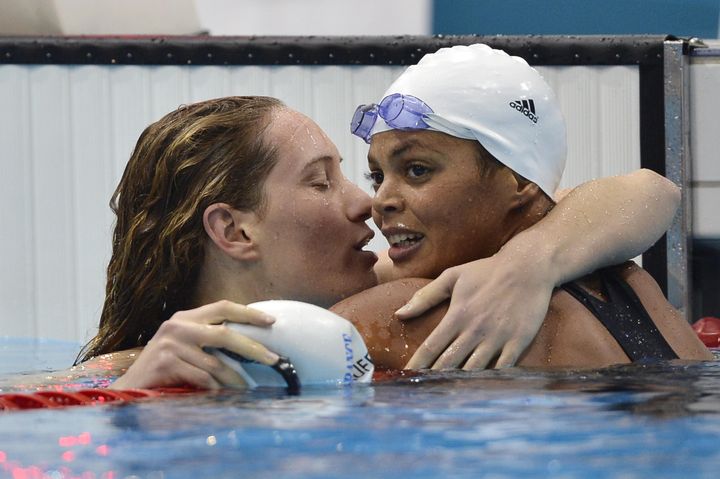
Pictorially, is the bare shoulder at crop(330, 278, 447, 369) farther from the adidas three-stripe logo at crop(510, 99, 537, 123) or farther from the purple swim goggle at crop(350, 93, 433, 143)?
the adidas three-stripe logo at crop(510, 99, 537, 123)

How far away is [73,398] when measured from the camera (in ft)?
7.84

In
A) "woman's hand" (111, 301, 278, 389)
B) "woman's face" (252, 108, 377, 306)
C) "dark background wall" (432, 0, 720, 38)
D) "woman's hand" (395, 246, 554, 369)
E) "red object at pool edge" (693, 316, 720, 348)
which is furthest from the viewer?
"dark background wall" (432, 0, 720, 38)

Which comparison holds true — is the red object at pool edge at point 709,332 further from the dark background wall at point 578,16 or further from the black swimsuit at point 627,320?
the dark background wall at point 578,16

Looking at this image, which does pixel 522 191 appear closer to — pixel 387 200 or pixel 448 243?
pixel 448 243

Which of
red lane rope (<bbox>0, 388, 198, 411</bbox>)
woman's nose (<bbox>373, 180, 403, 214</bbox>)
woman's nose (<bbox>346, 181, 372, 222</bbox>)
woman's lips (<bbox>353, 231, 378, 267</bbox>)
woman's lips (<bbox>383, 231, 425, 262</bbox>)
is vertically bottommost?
red lane rope (<bbox>0, 388, 198, 411</bbox>)

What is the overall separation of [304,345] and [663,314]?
40.6 inches

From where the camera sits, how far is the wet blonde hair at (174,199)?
3.41 meters

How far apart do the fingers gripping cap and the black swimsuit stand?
387 mm

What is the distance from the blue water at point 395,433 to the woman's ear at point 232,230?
3.21ft

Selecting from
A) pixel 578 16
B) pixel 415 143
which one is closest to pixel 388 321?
pixel 415 143

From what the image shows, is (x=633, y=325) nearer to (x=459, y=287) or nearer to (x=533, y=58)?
(x=459, y=287)

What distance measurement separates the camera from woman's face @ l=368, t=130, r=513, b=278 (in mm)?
3002

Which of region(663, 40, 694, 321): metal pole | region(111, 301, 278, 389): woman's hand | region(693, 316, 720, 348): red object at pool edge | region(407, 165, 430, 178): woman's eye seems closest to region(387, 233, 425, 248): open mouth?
region(407, 165, 430, 178): woman's eye

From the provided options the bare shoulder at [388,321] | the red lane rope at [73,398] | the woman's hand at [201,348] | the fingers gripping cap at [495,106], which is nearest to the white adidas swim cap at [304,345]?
the woman's hand at [201,348]
